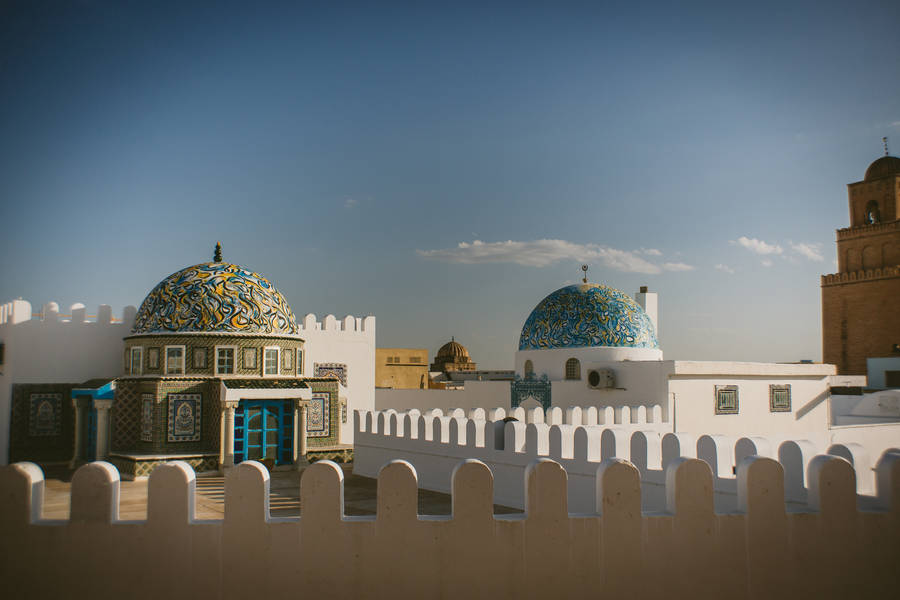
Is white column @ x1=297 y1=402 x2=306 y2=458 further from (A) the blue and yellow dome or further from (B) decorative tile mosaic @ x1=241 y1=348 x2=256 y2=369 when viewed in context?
(A) the blue and yellow dome

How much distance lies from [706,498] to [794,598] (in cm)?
91

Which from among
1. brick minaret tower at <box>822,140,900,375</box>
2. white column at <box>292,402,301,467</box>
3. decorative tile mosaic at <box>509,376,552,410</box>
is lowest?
white column at <box>292,402,301,467</box>

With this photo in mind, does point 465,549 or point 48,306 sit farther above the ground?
point 48,306

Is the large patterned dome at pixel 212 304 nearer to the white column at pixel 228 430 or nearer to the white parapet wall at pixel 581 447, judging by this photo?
the white column at pixel 228 430

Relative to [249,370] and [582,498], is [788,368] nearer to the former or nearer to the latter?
[582,498]

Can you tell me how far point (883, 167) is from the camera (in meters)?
45.6

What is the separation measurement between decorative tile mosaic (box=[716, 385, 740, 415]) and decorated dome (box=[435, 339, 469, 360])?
106ft

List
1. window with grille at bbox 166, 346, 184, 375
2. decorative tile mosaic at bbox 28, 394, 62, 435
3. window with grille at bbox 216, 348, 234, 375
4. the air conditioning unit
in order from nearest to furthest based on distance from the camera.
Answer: window with grille at bbox 166, 346, 184, 375 → window with grille at bbox 216, 348, 234, 375 → decorative tile mosaic at bbox 28, 394, 62, 435 → the air conditioning unit

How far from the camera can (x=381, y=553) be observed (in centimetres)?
464

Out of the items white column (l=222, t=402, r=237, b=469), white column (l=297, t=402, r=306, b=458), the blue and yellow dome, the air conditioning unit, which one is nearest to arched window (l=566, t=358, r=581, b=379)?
the blue and yellow dome

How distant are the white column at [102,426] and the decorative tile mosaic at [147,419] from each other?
5.36 ft

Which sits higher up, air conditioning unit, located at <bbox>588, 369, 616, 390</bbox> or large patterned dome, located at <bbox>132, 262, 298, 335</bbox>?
large patterned dome, located at <bbox>132, 262, 298, 335</bbox>

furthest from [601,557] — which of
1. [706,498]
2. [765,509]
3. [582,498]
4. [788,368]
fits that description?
[788,368]

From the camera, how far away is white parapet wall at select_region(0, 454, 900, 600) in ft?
15.0
